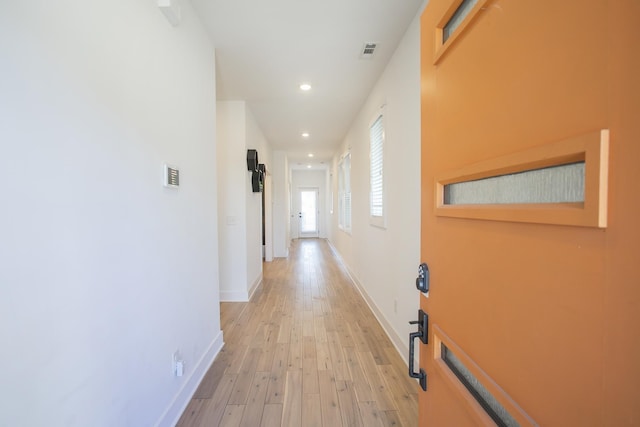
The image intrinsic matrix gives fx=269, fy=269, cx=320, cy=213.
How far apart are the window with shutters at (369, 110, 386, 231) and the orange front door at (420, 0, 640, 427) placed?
1993 mm

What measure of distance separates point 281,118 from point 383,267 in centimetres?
281

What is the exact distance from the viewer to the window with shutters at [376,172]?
9.26ft

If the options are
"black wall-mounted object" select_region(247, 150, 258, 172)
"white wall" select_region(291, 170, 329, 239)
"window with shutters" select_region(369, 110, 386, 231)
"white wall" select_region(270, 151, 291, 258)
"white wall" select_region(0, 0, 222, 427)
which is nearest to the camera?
"white wall" select_region(0, 0, 222, 427)

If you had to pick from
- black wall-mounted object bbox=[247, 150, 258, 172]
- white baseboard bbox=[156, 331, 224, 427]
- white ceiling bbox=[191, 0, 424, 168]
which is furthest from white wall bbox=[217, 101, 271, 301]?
white baseboard bbox=[156, 331, 224, 427]

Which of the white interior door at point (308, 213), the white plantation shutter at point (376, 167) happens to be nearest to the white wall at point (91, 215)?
the white plantation shutter at point (376, 167)

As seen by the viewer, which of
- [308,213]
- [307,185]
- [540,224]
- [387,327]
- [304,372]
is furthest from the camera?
[308,213]

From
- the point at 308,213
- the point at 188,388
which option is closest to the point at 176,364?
the point at 188,388

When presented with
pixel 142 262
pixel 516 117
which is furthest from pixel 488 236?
pixel 142 262

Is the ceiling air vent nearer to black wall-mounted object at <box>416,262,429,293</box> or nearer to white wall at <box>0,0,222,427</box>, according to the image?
white wall at <box>0,0,222,427</box>

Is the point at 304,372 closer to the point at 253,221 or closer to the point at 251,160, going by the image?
the point at 253,221

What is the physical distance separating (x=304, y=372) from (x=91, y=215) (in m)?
1.79

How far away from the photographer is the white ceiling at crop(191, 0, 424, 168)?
1888 mm

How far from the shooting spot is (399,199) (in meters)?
2.30

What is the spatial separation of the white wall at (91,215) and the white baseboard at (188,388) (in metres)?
0.02
